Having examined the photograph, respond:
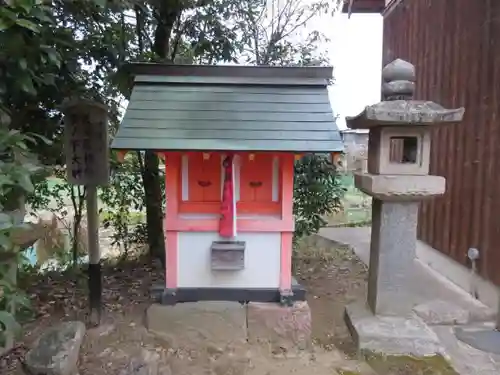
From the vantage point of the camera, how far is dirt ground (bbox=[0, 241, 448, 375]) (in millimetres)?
3572

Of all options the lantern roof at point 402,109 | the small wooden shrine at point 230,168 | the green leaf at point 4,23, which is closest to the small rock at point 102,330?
the small wooden shrine at point 230,168

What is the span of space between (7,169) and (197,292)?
7.77 ft

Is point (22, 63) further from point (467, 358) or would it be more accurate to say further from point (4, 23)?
point (467, 358)

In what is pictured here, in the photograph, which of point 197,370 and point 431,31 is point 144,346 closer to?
point 197,370

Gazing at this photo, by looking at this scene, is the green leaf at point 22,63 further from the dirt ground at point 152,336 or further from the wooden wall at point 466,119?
the wooden wall at point 466,119

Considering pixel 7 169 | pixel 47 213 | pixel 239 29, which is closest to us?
pixel 7 169

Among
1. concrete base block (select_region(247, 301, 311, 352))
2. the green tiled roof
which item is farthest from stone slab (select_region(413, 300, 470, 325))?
the green tiled roof

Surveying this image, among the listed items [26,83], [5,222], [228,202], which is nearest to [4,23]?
[26,83]

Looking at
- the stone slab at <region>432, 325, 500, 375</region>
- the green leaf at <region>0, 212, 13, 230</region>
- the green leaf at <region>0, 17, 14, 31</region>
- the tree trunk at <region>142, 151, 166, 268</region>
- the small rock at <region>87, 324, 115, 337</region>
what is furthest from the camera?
the tree trunk at <region>142, 151, 166, 268</region>

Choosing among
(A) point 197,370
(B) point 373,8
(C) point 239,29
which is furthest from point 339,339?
(B) point 373,8

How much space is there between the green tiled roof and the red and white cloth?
306 mm

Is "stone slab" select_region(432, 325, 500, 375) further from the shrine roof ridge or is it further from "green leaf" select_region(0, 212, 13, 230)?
"green leaf" select_region(0, 212, 13, 230)

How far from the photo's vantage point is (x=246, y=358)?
375 cm

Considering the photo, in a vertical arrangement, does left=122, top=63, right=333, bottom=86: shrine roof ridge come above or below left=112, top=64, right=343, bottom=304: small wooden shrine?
above
